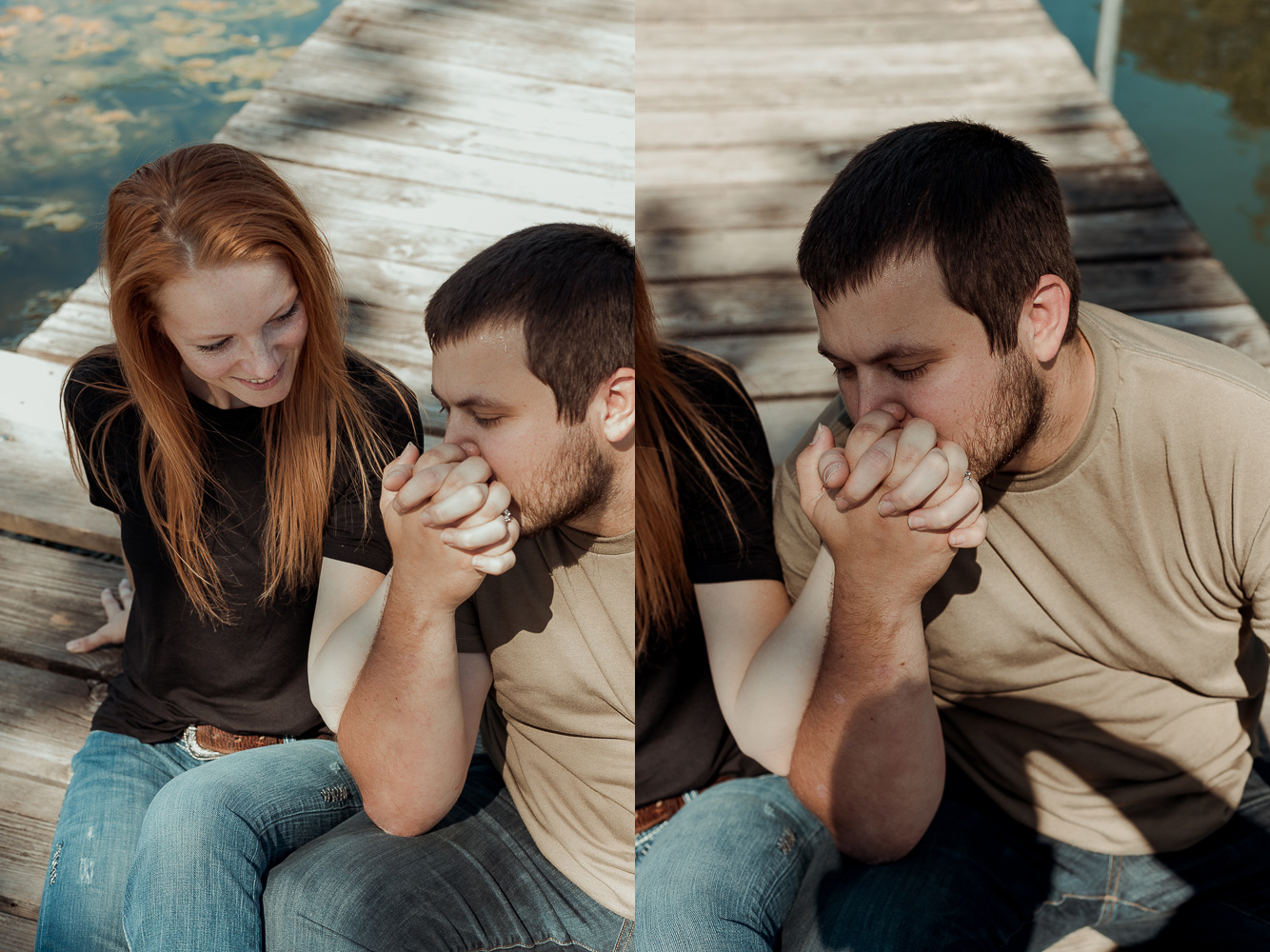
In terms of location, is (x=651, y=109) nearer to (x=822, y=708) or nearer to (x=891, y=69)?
(x=891, y=69)

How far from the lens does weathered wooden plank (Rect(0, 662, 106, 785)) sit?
57 cm

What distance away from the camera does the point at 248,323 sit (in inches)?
12.5

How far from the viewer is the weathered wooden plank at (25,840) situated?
0.54 m

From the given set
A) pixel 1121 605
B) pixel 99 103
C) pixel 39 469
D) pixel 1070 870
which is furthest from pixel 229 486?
pixel 1070 870

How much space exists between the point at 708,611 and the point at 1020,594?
0.24 metres

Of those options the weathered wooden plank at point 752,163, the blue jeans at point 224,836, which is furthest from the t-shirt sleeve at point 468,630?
the weathered wooden plank at point 752,163

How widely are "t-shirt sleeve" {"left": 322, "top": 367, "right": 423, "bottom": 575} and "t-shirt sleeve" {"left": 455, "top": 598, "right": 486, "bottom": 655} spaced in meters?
0.03

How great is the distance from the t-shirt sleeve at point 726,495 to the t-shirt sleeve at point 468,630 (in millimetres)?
119

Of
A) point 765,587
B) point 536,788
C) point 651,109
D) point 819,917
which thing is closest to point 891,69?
point 651,109

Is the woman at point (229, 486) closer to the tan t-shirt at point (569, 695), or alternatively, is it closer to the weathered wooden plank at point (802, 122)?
the tan t-shirt at point (569, 695)

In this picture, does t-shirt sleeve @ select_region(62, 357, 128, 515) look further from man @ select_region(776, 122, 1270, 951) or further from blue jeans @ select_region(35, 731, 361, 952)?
man @ select_region(776, 122, 1270, 951)

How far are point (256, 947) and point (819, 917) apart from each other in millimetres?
335

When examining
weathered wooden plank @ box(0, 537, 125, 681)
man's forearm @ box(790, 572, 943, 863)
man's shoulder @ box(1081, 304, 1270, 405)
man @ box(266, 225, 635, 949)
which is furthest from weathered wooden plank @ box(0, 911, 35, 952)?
man's shoulder @ box(1081, 304, 1270, 405)

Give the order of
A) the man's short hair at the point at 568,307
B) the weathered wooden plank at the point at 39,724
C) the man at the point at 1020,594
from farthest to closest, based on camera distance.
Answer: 1. the weathered wooden plank at the point at 39,724
2. the man at the point at 1020,594
3. the man's short hair at the point at 568,307
